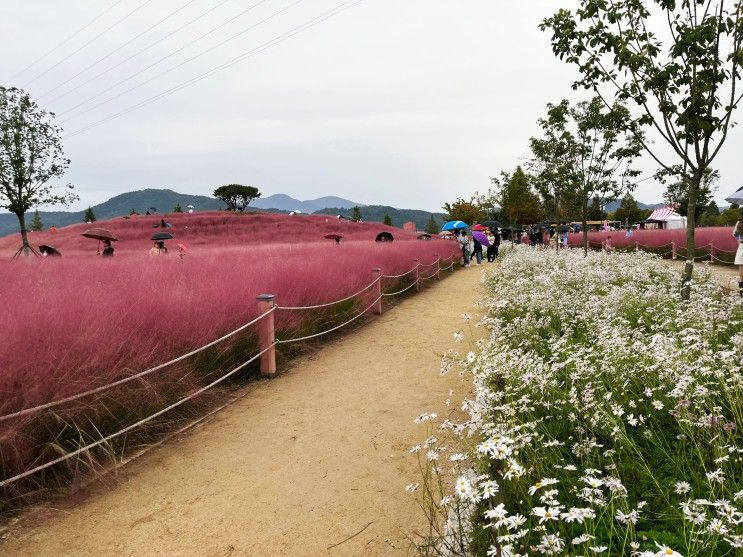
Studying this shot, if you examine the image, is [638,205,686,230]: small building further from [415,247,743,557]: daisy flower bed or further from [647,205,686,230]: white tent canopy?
[415,247,743,557]: daisy flower bed

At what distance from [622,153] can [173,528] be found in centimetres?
1201

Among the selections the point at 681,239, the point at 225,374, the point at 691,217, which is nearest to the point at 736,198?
the point at 691,217

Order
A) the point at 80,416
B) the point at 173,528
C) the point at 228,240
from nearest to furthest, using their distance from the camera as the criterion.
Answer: the point at 173,528, the point at 80,416, the point at 228,240

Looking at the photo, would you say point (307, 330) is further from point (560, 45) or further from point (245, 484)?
point (560, 45)

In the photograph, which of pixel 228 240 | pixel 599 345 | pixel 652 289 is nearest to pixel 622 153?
pixel 652 289

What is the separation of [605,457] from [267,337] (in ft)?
14.9

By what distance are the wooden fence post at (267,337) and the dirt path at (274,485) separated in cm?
26

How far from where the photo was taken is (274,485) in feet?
12.0

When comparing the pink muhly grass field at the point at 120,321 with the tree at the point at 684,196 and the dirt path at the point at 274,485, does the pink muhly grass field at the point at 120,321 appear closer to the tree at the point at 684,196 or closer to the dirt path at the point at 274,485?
the dirt path at the point at 274,485

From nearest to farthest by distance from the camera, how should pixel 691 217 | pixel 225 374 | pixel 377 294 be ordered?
pixel 225 374, pixel 691 217, pixel 377 294

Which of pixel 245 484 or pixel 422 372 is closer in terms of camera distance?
pixel 245 484

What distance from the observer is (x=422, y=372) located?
254 inches

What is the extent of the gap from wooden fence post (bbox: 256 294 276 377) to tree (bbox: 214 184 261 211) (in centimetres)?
6854

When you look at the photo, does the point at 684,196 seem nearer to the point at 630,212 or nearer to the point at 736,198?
the point at 630,212
